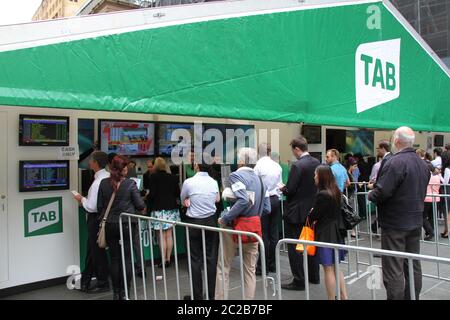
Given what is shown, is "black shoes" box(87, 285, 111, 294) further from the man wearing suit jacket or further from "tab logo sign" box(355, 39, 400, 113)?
"tab logo sign" box(355, 39, 400, 113)

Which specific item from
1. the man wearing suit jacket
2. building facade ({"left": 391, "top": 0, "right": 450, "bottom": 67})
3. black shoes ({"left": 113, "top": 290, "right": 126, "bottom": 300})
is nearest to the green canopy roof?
the man wearing suit jacket

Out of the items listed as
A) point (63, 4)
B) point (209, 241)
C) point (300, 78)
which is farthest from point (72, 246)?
point (63, 4)

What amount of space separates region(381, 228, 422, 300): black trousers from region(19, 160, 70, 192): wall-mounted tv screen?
13.0ft

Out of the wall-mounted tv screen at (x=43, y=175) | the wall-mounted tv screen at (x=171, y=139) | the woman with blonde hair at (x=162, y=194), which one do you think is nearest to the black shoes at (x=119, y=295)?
the woman with blonde hair at (x=162, y=194)

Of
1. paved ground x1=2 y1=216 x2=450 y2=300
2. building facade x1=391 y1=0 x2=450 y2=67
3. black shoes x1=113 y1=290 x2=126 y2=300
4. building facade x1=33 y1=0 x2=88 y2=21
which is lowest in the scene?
paved ground x1=2 y1=216 x2=450 y2=300

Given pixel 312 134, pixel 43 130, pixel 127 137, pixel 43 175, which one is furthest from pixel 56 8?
pixel 43 175

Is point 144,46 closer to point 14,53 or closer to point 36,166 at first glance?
point 14,53

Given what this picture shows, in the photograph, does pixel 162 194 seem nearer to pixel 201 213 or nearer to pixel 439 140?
pixel 201 213

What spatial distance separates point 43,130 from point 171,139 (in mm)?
2116

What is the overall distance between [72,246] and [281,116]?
3.30m

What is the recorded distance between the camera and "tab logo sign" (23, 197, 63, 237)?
505 centimetres

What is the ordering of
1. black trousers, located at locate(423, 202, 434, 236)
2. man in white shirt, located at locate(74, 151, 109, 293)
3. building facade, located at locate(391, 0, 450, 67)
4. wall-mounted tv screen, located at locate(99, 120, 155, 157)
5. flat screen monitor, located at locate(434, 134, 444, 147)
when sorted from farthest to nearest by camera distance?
building facade, located at locate(391, 0, 450, 67) → flat screen monitor, located at locate(434, 134, 444, 147) → black trousers, located at locate(423, 202, 434, 236) → wall-mounted tv screen, located at locate(99, 120, 155, 157) → man in white shirt, located at locate(74, 151, 109, 293)

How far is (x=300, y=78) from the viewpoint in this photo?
227 inches

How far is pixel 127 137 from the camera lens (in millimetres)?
6203
